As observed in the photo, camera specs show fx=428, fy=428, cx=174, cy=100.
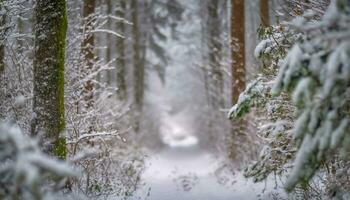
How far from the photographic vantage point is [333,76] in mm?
3990

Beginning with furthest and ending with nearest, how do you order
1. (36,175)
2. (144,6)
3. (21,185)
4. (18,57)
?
(144,6), (18,57), (21,185), (36,175)

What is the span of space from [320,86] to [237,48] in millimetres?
8542

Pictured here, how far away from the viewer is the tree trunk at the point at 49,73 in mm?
6441

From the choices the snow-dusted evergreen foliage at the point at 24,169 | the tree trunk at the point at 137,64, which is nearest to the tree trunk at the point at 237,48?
the tree trunk at the point at 137,64

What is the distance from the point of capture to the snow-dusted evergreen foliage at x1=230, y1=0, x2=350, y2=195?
13.1ft

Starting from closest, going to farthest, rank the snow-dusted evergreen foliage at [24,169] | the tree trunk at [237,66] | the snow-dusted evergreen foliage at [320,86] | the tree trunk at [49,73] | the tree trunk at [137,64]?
the snow-dusted evergreen foliage at [24,169] → the snow-dusted evergreen foliage at [320,86] → the tree trunk at [49,73] → the tree trunk at [237,66] → the tree trunk at [137,64]

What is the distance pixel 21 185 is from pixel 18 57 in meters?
5.31

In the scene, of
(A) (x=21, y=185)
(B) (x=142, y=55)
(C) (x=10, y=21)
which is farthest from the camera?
(B) (x=142, y=55)

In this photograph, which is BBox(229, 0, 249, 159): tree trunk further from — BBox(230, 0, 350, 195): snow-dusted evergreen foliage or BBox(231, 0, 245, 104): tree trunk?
BBox(230, 0, 350, 195): snow-dusted evergreen foliage

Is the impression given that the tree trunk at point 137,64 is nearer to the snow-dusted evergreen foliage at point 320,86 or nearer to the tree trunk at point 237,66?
the tree trunk at point 237,66

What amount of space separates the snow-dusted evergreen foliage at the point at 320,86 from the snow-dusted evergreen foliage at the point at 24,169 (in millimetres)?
2285

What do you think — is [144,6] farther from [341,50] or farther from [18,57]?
[341,50]

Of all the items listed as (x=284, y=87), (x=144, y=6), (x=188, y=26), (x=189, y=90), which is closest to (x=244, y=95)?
(x=284, y=87)

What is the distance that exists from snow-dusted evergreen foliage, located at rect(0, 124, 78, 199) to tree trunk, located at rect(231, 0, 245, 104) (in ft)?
29.9
